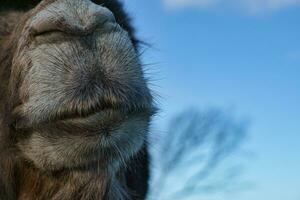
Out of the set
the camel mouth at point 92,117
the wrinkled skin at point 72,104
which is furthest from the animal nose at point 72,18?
the camel mouth at point 92,117

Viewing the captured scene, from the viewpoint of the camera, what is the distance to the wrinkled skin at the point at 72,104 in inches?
136

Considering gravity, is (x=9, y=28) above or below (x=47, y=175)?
above

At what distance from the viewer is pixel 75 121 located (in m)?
3.47

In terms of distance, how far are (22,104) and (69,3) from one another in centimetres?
56

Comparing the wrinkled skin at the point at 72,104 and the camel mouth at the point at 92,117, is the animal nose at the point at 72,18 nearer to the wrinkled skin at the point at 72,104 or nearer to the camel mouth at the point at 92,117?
the wrinkled skin at the point at 72,104

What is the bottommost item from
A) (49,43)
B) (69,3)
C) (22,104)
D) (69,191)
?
(69,191)

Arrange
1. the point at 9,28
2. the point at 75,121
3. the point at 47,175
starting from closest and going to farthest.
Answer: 1. the point at 75,121
2. the point at 47,175
3. the point at 9,28

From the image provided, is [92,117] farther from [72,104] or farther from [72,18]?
[72,18]

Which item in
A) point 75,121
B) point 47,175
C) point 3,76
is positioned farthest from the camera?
point 3,76

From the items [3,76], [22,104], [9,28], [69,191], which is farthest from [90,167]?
[9,28]

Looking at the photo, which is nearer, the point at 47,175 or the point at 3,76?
the point at 47,175

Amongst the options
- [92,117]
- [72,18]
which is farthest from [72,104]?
[72,18]

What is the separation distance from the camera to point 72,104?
344 cm

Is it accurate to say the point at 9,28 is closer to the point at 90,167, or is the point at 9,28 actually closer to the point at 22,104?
the point at 22,104
